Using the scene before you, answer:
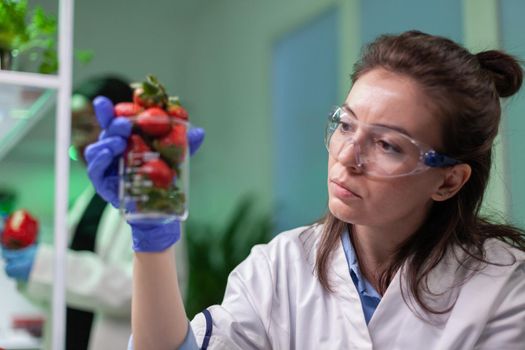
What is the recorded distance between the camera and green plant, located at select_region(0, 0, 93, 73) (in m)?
1.43

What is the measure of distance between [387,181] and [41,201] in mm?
824

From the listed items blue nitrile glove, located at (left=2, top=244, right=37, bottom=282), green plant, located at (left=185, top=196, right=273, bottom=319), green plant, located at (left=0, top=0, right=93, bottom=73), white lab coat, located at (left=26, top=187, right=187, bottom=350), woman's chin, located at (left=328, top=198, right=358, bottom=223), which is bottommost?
green plant, located at (left=185, top=196, right=273, bottom=319)

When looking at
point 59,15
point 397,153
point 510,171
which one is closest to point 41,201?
point 59,15

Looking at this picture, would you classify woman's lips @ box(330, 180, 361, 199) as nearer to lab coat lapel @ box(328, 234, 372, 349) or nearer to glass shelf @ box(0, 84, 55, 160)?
lab coat lapel @ box(328, 234, 372, 349)

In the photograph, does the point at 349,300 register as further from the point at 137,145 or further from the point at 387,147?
the point at 137,145

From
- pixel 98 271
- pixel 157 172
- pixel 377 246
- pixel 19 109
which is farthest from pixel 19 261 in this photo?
pixel 377 246

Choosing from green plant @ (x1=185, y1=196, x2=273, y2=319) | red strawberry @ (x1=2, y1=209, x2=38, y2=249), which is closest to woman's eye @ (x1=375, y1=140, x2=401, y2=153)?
red strawberry @ (x1=2, y1=209, x2=38, y2=249)

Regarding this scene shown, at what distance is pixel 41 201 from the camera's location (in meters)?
1.57

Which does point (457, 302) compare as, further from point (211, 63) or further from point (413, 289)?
point (211, 63)

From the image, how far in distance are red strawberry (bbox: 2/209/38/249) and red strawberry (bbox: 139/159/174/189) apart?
25.8 inches

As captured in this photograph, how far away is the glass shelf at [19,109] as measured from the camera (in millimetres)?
1430

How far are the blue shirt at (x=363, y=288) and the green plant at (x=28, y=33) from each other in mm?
758

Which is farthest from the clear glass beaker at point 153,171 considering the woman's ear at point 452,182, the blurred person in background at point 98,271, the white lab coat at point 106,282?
the white lab coat at point 106,282

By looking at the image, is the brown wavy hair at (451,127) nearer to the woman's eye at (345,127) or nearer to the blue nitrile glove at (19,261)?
the woman's eye at (345,127)
